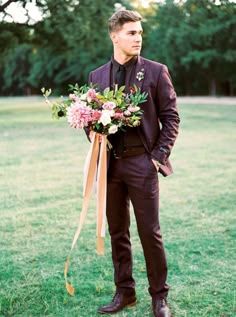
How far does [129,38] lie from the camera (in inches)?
138

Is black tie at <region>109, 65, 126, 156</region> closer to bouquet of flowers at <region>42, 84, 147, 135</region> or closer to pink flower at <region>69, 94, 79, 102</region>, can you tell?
bouquet of flowers at <region>42, 84, 147, 135</region>

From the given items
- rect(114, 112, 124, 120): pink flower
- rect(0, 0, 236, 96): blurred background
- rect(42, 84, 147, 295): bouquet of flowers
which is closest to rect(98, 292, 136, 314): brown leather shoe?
rect(42, 84, 147, 295): bouquet of flowers

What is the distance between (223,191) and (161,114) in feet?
15.9

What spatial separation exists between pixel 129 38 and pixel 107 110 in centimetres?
49

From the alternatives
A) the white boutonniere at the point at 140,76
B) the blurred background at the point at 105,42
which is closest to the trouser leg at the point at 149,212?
the white boutonniere at the point at 140,76

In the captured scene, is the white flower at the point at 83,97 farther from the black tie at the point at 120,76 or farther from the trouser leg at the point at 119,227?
the trouser leg at the point at 119,227

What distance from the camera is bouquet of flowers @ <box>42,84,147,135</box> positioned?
134 inches

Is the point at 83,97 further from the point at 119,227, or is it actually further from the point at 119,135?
the point at 119,227

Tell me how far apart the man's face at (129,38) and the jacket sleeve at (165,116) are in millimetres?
→ 221

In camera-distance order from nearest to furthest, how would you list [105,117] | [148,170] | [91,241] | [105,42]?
1. [105,117]
2. [148,170]
3. [91,241]
4. [105,42]

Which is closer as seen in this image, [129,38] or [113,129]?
[113,129]

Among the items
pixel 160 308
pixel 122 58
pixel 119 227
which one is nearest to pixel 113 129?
pixel 122 58

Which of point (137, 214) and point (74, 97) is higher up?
point (74, 97)

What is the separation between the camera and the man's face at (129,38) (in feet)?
11.5
